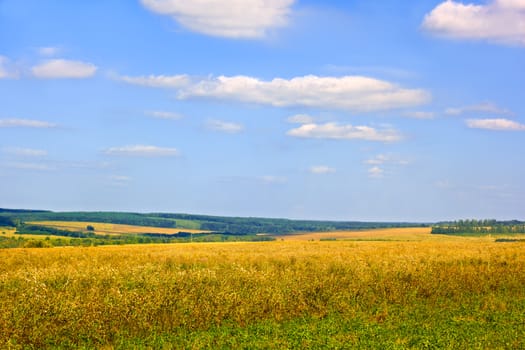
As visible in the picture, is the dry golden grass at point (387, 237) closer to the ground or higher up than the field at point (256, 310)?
closer to the ground

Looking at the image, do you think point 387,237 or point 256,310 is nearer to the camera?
point 256,310

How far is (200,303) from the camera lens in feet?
53.9

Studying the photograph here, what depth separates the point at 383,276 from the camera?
2220cm

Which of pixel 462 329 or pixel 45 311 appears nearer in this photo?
pixel 45 311

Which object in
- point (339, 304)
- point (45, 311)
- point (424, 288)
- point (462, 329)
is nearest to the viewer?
point (45, 311)

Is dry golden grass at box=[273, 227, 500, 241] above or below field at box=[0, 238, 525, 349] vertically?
below

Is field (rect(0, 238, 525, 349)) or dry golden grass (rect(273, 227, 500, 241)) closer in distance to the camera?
field (rect(0, 238, 525, 349))

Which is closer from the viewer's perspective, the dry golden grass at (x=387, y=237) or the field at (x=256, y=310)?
the field at (x=256, y=310)

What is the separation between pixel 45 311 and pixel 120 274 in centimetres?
551

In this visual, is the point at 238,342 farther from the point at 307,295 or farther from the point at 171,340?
the point at 307,295

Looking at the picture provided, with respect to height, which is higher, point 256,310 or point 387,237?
point 256,310

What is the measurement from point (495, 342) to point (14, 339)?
11.6m

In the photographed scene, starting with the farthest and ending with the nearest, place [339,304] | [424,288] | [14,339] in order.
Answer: [424,288] < [339,304] < [14,339]

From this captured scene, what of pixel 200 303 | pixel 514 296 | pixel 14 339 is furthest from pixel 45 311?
pixel 514 296
